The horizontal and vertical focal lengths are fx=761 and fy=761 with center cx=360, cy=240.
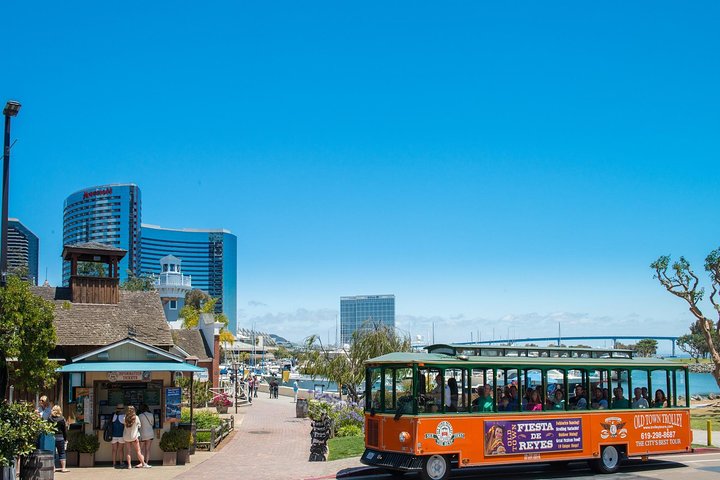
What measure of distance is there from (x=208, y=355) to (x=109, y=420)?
3124cm

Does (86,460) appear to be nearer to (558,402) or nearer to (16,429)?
(16,429)

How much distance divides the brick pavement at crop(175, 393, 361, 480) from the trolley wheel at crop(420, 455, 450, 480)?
2.52 m

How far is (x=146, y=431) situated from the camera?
68.4ft

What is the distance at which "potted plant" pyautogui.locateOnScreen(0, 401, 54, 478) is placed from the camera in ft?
46.5

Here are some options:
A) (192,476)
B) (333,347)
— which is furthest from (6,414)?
(333,347)

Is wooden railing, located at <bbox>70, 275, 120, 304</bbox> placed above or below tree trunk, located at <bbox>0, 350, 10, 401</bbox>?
above

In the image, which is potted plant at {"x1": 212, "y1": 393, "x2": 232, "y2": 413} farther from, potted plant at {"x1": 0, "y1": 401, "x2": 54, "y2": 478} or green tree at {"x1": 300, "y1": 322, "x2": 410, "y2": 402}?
potted plant at {"x1": 0, "y1": 401, "x2": 54, "y2": 478}

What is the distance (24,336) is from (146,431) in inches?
249

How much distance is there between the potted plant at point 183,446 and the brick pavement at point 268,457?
539 mm

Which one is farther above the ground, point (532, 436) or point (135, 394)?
point (135, 394)

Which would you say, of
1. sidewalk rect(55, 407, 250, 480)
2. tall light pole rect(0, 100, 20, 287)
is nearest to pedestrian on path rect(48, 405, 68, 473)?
sidewalk rect(55, 407, 250, 480)

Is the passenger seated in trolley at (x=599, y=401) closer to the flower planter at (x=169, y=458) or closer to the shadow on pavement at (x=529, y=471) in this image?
the shadow on pavement at (x=529, y=471)

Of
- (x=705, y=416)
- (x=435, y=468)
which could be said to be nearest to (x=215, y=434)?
(x=435, y=468)

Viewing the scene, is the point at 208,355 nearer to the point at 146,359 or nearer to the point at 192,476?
the point at 146,359
